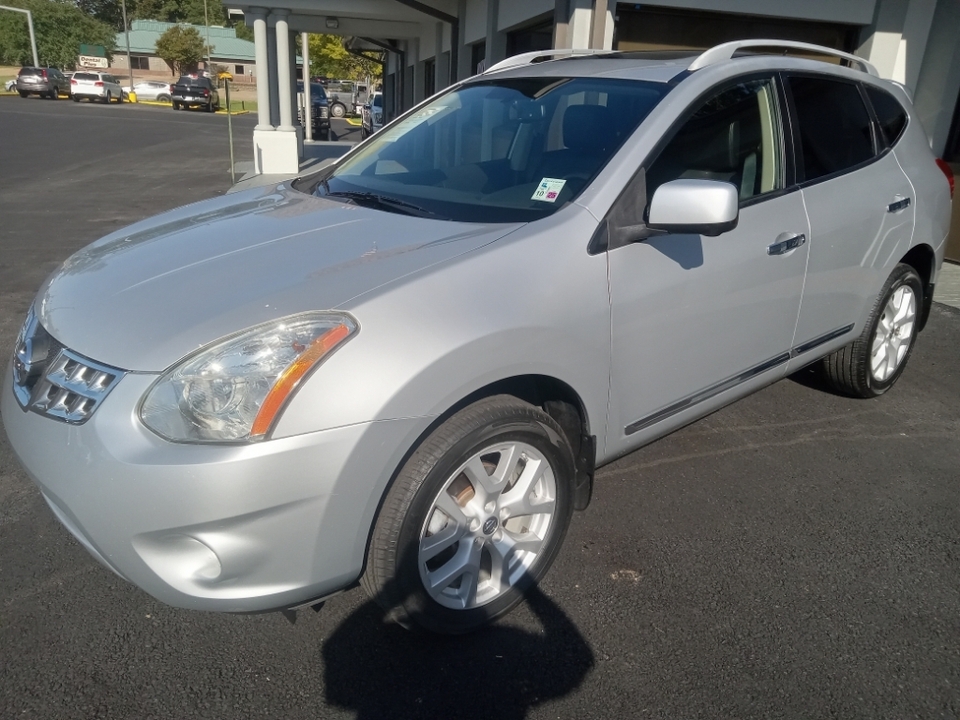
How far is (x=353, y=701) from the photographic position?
234cm

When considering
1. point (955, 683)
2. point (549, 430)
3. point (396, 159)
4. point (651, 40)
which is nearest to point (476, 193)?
point (396, 159)

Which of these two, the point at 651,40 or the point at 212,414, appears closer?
the point at 212,414

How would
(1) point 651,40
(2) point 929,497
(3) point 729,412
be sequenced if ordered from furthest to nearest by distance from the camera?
(1) point 651,40, (3) point 729,412, (2) point 929,497

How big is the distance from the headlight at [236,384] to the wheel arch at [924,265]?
3.59m

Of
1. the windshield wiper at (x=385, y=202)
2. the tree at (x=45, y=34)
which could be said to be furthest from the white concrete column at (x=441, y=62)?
the tree at (x=45, y=34)

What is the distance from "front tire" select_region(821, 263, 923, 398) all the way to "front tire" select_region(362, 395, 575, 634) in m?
2.37

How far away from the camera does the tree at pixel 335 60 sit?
42.0 m

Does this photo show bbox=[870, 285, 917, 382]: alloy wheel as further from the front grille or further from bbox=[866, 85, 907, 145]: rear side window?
the front grille

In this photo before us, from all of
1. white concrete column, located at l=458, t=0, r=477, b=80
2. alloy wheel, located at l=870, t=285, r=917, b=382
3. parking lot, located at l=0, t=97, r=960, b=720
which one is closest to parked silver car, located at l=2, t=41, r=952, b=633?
parking lot, located at l=0, t=97, r=960, b=720

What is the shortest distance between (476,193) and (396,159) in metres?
0.76

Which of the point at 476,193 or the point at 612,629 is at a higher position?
the point at 476,193

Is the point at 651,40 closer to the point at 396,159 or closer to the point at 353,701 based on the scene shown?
the point at 396,159

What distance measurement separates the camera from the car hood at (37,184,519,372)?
2184mm

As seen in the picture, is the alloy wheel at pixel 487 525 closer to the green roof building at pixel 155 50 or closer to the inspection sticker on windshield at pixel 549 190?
the inspection sticker on windshield at pixel 549 190
